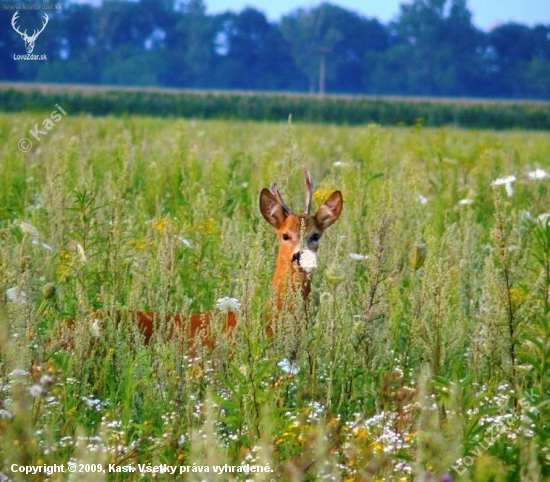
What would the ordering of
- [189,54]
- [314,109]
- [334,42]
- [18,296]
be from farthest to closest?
[334,42] → [189,54] → [314,109] → [18,296]

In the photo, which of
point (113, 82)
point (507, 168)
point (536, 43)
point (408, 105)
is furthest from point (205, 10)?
point (507, 168)

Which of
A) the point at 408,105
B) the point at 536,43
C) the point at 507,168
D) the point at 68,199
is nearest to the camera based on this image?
the point at 68,199

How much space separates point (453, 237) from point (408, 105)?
114 feet

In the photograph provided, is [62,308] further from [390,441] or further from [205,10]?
[205,10]

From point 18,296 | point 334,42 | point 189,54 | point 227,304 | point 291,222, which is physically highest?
point 334,42

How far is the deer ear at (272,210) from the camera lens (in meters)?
4.78

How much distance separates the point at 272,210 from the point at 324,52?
249 ft

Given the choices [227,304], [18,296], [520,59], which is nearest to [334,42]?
[520,59]

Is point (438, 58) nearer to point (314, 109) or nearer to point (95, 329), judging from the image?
point (314, 109)

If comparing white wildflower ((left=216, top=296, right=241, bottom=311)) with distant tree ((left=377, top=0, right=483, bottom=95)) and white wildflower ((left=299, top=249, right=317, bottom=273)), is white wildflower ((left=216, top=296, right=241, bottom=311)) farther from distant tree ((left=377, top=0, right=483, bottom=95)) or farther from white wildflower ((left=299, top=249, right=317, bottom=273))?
distant tree ((left=377, top=0, right=483, bottom=95))

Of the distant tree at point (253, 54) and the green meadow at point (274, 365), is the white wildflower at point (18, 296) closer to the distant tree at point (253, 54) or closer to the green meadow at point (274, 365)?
the green meadow at point (274, 365)

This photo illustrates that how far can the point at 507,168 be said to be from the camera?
27.5 ft

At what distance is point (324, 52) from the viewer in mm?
79062

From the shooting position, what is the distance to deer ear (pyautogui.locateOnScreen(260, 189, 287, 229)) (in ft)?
15.7
